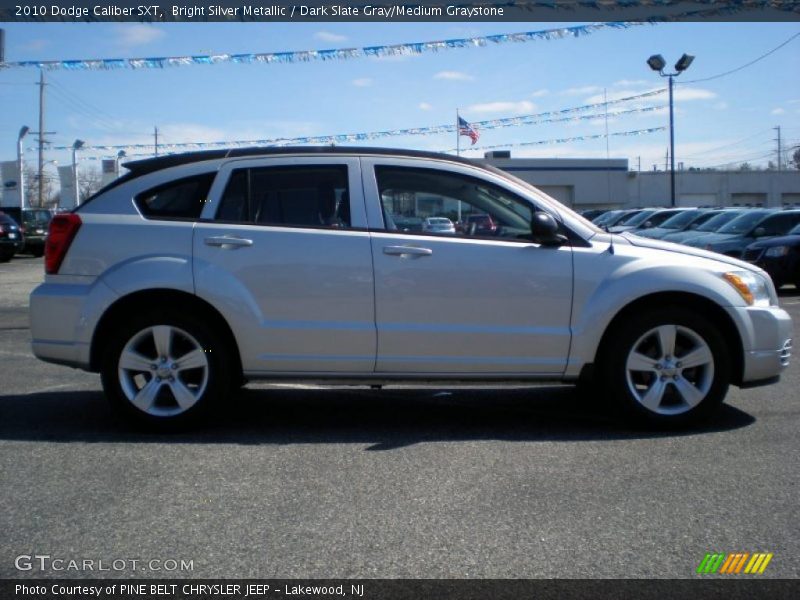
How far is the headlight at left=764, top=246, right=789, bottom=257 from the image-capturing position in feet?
48.8

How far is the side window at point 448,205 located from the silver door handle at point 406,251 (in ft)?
0.55

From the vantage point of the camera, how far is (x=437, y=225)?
18.7ft

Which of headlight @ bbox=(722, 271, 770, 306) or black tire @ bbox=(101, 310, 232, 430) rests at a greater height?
headlight @ bbox=(722, 271, 770, 306)

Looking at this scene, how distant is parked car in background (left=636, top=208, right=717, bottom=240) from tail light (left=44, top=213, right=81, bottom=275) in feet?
55.3

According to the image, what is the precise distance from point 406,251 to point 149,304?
176 cm

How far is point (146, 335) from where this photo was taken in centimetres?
559

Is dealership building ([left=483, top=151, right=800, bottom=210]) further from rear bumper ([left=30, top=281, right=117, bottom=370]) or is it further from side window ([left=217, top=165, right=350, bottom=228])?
rear bumper ([left=30, top=281, right=117, bottom=370])

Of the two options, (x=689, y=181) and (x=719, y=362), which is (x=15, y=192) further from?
(x=719, y=362)

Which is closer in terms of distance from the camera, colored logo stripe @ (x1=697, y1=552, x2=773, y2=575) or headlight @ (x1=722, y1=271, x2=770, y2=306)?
colored logo stripe @ (x1=697, y1=552, x2=773, y2=575)

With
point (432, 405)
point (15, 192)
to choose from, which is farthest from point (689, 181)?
point (432, 405)

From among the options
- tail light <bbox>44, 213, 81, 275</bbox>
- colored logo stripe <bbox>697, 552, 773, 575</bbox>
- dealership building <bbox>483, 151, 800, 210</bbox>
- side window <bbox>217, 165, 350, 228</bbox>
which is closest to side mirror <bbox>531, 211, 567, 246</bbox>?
side window <bbox>217, 165, 350, 228</bbox>

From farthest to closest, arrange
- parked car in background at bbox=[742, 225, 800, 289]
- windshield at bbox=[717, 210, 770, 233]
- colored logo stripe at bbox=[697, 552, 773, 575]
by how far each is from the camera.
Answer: windshield at bbox=[717, 210, 770, 233], parked car in background at bbox=[742, 225, 800, 289], colored logo stripe at bbox=[697, 552, 773, 575]

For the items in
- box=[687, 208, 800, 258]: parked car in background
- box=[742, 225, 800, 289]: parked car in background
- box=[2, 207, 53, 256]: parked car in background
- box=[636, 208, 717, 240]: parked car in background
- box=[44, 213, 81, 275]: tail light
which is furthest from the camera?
box=[2, 207, 53, 256]: parked car in background

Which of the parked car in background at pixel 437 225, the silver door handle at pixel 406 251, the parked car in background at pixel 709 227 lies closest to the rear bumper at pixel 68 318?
the silver door handle at pixel 406 251
